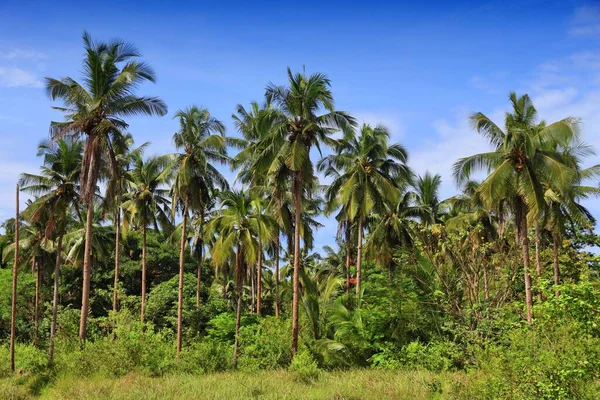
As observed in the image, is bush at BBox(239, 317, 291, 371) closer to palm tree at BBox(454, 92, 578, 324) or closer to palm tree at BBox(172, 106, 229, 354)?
palm tree at BBox(172, 106, 229, 354)

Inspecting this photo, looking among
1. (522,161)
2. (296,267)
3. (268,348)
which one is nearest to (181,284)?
(268,348)

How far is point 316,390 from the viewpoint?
18.8 meters

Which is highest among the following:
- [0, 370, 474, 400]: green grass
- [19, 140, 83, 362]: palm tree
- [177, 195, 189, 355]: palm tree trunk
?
[19, 140, 83, 362]: palm tree

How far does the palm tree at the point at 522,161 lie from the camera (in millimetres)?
23156

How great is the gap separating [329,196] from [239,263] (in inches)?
337

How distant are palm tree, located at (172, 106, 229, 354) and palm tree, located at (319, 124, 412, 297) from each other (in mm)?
6473

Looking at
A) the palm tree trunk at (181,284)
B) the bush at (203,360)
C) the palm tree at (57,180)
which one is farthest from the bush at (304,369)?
the palm tree at (57,180)

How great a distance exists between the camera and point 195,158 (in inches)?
1225

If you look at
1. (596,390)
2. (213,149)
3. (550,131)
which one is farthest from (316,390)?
(213,149)

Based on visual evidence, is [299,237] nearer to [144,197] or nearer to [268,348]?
[268,348]

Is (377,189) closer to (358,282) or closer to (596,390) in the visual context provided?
(358,282)

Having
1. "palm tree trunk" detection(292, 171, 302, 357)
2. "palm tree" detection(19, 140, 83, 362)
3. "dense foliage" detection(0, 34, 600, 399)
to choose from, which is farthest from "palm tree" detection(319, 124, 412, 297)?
"palm tree" detection(19, 140, 83, 362)

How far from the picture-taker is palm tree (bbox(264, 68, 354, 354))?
2556 centimetres

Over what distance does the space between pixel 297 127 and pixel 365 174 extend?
22.2 ft
